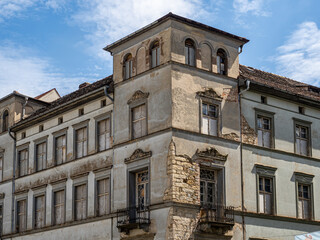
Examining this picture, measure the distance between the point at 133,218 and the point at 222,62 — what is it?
8.21 metres

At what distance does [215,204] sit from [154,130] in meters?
4.10

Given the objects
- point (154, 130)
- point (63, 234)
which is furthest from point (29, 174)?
point (154, 130)

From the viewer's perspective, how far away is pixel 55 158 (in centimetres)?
3588

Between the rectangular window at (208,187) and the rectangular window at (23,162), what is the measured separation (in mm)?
13018

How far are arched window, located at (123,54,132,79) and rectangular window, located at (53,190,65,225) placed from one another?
7423 millimetres

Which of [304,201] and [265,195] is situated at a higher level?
[265,195]

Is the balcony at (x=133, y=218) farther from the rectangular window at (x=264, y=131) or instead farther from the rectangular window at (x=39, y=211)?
the rectangular window at (x=39, y=211)

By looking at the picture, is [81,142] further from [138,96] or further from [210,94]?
[210,94]

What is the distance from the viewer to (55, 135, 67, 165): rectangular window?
1391 inches

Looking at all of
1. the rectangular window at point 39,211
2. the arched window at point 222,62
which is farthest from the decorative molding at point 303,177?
the rectangular window at point 39,211

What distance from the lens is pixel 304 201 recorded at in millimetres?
32594

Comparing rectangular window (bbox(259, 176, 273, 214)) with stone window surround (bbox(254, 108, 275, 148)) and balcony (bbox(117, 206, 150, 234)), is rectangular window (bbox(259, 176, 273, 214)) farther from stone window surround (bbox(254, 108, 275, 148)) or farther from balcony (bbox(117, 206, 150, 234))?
balcony (bbox(117, 206, 150, 234))

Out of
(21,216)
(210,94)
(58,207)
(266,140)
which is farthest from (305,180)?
(21,216)

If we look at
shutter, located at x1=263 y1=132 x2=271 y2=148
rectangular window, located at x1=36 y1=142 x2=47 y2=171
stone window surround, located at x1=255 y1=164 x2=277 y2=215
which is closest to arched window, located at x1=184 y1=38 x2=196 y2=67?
shutter, located at x1=263 y1=132 x2=271 y2=148
